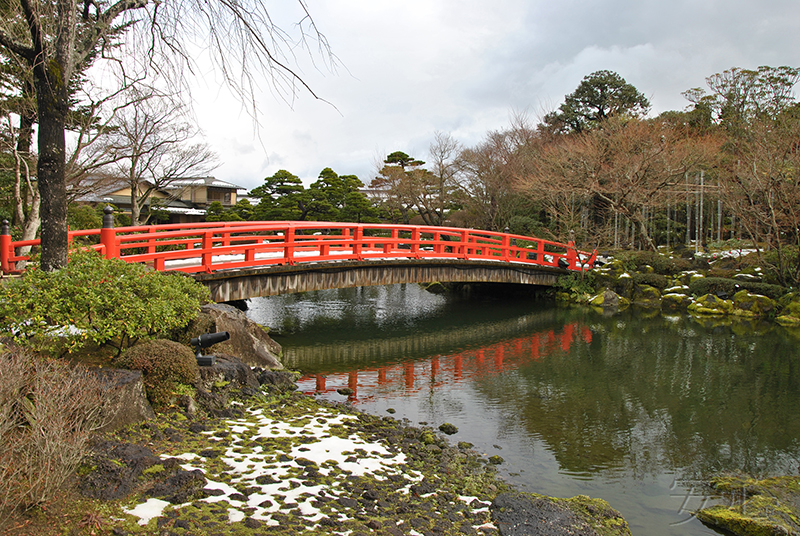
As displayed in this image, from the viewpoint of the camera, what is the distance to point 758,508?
4516mm

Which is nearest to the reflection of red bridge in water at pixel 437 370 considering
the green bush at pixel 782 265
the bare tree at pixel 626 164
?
the green bush at pixel 782 265

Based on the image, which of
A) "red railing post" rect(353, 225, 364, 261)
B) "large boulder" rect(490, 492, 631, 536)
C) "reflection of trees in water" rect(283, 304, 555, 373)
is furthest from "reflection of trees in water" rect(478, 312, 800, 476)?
"red railing post" rect(353, 225, 364, 261)

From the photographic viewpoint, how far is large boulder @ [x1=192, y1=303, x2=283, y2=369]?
24.8 ft

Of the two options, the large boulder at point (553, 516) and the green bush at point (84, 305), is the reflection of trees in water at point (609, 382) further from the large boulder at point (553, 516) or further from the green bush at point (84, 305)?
the green bush at point (84, 305)

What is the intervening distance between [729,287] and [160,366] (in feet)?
58.6

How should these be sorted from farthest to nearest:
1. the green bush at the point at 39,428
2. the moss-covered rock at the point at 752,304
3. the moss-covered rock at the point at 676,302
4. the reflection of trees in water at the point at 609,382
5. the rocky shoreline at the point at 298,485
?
the moss-covered rock at the point at 676,302, the moss-covered rock at the point at 752,304, the reflection of trees in water at the point at 609,382, the rocky shoreline at the point at 298,485, the green bush at the point at 39,428

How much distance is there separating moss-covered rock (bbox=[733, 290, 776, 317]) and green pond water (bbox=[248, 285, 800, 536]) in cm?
167

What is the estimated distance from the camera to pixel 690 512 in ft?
15.2

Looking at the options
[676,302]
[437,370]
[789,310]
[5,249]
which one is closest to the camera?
[5,249]

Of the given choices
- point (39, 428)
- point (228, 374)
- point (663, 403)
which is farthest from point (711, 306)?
point (39, 428)

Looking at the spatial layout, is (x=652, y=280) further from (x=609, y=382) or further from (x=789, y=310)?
(x=609, y=382)

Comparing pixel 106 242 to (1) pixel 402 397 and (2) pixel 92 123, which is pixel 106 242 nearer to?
(1) pixel 402 397

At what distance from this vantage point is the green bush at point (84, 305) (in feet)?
17.3

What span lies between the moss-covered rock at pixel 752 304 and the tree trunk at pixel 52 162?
708 inches
